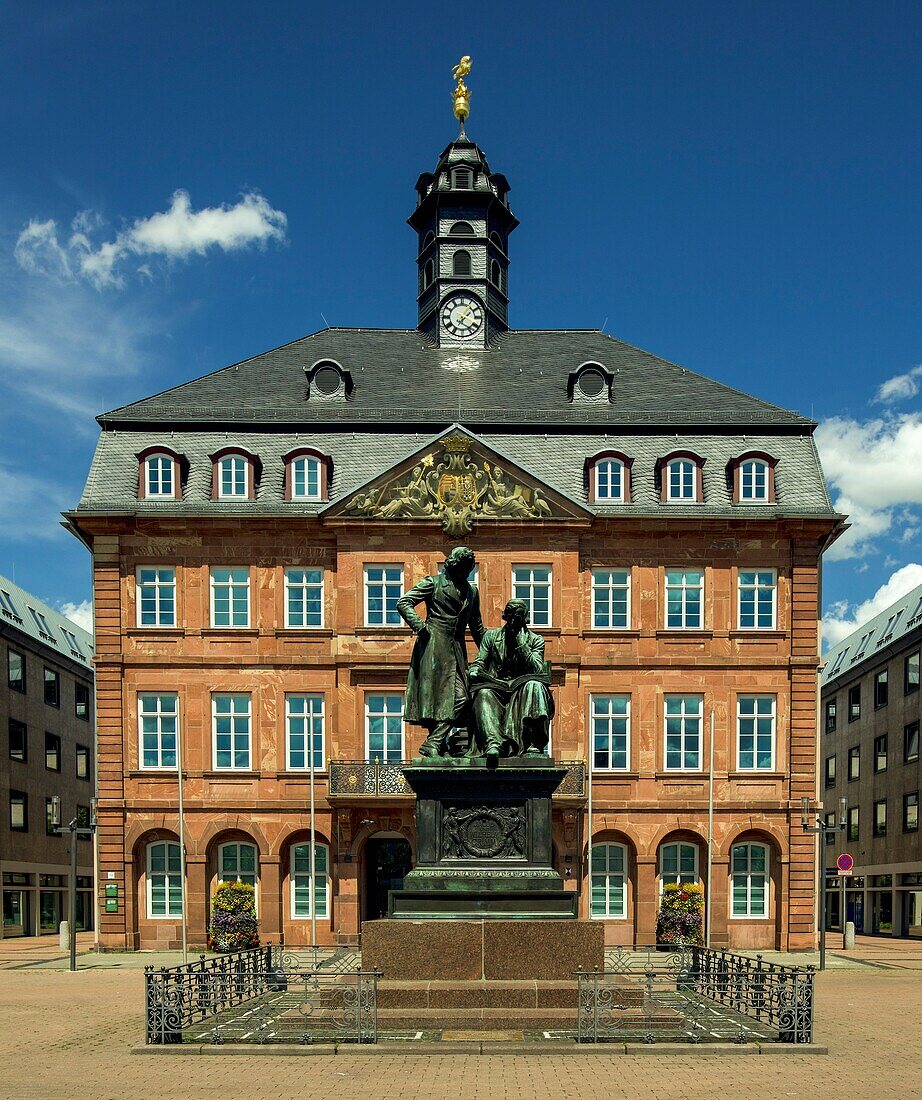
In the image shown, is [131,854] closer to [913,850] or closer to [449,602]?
[449,602]

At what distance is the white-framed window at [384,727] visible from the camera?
38812 millimetres

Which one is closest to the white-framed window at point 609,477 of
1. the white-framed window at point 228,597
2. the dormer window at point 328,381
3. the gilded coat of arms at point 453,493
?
the gilded coat of arms at point 453,493

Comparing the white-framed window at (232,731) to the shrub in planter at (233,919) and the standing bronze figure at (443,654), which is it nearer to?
the shrub in planter at (233,919)

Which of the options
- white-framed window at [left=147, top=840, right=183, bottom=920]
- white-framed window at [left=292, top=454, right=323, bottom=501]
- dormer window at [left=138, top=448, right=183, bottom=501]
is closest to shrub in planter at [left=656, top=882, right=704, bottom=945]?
white-framed window at [left=147, top=840, right=183, bottom=920]

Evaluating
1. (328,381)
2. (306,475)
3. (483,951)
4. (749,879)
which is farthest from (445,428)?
(483,951)

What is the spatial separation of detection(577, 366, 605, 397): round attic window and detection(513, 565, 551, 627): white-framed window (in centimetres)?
670

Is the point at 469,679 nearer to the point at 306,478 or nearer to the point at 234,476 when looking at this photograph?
the point at 306,478

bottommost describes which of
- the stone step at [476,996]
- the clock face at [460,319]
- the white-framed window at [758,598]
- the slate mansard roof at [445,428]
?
the stone step at [476,996]

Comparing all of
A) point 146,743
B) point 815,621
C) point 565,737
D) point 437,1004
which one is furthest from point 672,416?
point 437,1004

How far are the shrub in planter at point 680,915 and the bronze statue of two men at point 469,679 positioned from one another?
1913cm

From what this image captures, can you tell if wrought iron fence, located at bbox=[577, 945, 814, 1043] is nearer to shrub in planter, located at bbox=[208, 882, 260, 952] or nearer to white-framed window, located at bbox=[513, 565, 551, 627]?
shrub in planter, located at bbox=[208, 882, 260, 952]

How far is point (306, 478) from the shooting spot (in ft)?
133

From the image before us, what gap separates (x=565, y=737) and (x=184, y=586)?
463 inches

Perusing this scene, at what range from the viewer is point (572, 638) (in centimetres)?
Result: 3912
